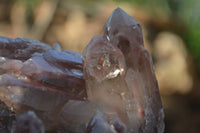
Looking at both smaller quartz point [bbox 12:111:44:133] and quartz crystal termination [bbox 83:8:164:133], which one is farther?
quartz crystal termination [bbox 83:8:164:133]

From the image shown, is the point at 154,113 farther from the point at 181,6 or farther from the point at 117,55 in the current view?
the point at 181,6

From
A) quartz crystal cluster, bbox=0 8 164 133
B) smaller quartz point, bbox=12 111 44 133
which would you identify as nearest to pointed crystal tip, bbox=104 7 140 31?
quartz crystal cluster, bbox=0 8 164 133

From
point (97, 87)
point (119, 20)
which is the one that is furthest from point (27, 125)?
point (119, 20)

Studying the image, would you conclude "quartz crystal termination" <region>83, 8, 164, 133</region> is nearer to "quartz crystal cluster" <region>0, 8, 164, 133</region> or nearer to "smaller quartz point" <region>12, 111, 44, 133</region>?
"quartz crystal cluster" <region>0, 8, 164, 133</region>

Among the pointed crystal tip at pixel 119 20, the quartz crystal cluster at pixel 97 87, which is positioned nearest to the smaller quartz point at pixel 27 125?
the quartz crystal cluster at pixel 97 87

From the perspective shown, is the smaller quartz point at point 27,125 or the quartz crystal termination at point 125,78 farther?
the quartz crystal termination at point 125,78

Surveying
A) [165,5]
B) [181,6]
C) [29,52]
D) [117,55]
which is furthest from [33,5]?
[117,55]

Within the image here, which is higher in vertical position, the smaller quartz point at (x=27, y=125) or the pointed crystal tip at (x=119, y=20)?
the pointed crystal tip at (x=119, y=20)

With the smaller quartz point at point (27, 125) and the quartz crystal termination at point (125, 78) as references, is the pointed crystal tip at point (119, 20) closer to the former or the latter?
the quartz crystal termination at point (125, 78)
